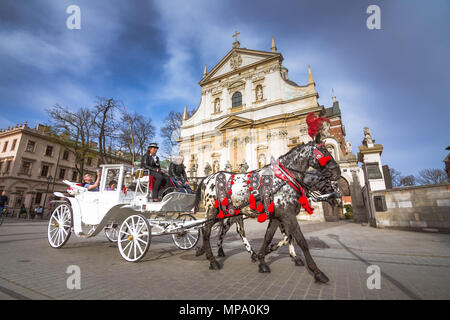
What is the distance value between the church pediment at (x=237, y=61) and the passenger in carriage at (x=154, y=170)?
958 inches

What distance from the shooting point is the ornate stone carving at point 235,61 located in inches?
1078

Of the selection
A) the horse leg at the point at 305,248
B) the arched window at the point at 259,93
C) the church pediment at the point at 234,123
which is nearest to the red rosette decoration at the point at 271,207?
the horse leg at the point at 305,248

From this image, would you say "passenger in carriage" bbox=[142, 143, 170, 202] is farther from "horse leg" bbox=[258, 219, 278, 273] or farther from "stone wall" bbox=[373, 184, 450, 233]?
"stone wall" bbox=[373, 184, 450, 233]

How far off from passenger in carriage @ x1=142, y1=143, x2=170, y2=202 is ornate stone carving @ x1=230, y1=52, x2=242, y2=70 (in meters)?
25.6

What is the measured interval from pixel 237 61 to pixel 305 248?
28.8m

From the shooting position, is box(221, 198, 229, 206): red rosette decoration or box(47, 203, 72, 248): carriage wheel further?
box(47, 203, 72, 248): carriage wheel

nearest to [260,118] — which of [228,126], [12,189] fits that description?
[228,126]

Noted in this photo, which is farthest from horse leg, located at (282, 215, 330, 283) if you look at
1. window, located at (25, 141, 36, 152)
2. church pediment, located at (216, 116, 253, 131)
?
window, located at (25, 141, 36, 152)

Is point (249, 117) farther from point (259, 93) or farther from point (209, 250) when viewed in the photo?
point (209, 250)

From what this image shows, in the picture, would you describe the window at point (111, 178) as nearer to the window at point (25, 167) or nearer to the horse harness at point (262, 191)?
the horse harness at point (262, 191)

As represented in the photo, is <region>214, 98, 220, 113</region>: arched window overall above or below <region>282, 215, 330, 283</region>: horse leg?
above

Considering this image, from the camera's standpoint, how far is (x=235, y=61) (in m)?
27.7

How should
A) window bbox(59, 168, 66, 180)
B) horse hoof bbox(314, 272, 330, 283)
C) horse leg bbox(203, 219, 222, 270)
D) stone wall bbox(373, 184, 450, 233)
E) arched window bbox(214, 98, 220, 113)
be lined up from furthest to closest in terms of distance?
window bbox(59, 168, 66, 180) → arched window bbox(214, 98, 220, 113) → stone wall bbox(373, 184, 450, 233) → horse leg bbox(203, 219, 222, 270) → horse hoof bbox(314, 272, 330, 283)

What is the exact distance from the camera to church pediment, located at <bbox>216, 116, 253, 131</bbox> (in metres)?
24.3
